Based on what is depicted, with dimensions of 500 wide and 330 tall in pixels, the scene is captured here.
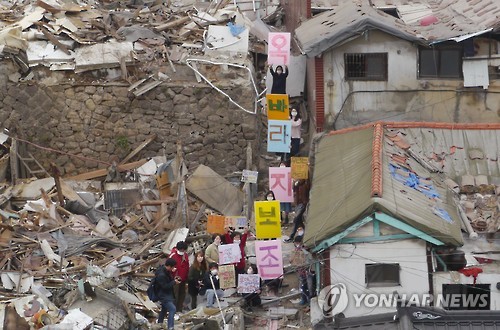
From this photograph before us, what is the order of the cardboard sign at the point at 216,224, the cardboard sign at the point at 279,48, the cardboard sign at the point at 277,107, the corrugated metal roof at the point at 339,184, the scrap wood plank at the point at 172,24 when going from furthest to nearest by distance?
1. the scrap wood plank at the point at 172,24
2. the cardboard sign at the point at 279,48
3. the cardboard sign at the point at 277,107
4. the cardboard sign at the point at 216,224
5. the corrugated metal roof at the point at 339,184

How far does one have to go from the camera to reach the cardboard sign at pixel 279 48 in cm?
3153

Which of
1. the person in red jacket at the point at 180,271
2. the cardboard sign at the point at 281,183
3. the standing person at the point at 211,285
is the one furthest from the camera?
the cardboard sign at the point at 281,183

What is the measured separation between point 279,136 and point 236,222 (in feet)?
9.65

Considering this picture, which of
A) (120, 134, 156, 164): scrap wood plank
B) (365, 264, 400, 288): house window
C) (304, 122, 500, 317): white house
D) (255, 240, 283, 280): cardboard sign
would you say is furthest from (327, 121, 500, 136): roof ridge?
(120, 134, 156, 164): scrap wood plank

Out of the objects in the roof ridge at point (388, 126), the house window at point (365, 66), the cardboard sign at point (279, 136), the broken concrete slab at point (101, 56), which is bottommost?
the cardboard sign at point (279, 136)

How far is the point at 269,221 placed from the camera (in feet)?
90.6

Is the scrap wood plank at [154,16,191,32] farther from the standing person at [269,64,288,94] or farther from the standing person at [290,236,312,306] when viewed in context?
the standing person at [290,236,312,306]

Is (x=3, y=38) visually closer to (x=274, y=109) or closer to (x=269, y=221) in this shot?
(x=274, y=109)

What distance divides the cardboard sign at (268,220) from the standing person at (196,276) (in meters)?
1.39

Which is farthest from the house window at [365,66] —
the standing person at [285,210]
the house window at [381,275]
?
the house window at [381,275]

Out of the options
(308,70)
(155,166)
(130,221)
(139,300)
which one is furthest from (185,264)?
(308,70)

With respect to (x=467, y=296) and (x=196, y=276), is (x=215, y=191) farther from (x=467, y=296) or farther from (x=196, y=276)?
(x=467, y=296)

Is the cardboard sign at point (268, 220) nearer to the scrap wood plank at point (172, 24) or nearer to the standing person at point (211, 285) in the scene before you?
the standing person at point (211, 285)

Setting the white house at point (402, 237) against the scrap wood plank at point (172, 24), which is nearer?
the white house at point (402, 237)
